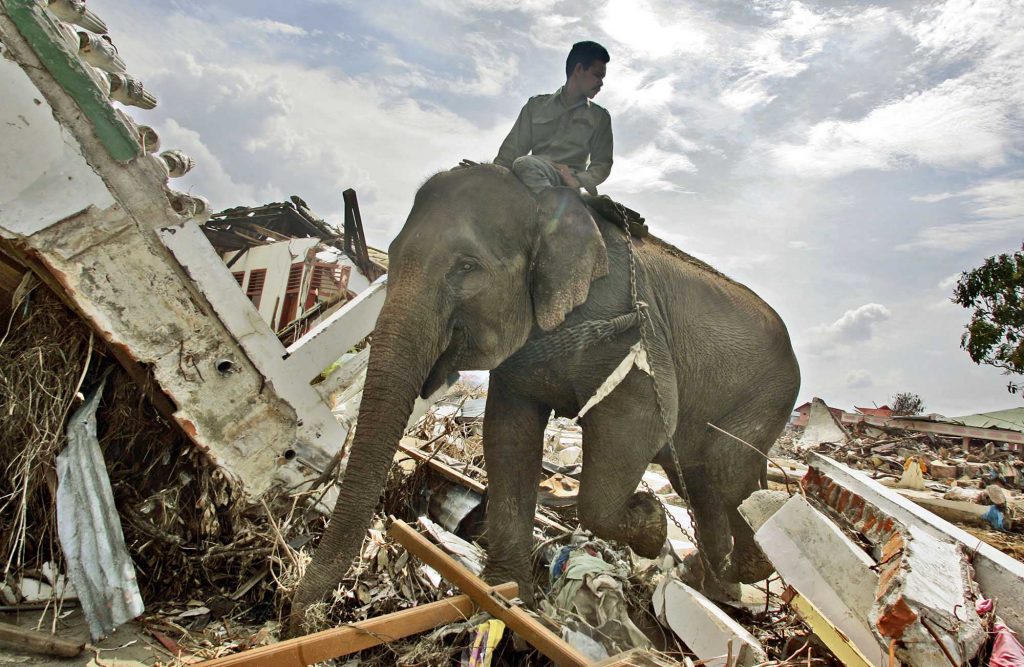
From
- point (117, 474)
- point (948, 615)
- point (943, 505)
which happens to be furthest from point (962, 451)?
point (117, 474)

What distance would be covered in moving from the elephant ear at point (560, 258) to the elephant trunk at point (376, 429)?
61 centimetres

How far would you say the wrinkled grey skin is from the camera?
2648 mm

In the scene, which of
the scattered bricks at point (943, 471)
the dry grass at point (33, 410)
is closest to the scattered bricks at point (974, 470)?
the scattered bricks at point (943, 471)

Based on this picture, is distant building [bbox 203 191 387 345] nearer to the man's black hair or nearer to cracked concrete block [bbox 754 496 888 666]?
the man's black hair

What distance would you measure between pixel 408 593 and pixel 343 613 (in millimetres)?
356

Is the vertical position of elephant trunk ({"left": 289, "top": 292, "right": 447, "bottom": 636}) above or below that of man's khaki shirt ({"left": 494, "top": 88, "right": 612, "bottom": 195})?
below

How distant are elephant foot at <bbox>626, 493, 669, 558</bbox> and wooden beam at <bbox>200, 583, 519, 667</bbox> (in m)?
1.06

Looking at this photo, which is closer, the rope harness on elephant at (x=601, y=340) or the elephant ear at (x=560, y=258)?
the elephant ear at (x=560, y=258)

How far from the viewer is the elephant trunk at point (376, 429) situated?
2.42 m

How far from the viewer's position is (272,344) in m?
4.48

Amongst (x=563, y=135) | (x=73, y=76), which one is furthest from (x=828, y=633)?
(x=73, y=76)

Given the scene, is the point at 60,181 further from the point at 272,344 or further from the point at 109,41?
the point at 272,344

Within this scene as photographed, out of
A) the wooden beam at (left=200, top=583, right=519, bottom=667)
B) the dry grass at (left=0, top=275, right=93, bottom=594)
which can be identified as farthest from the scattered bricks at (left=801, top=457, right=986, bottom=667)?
the dry grass at (left=0, top=275, right=93, bottom=594)

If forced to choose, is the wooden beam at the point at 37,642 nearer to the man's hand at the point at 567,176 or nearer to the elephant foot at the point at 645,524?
the elephant foot at the point at 645,524
